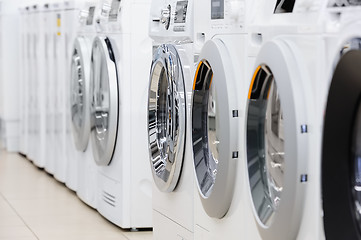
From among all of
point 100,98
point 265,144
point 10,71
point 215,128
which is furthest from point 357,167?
point 10,71

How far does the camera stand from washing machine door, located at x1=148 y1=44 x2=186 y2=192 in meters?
3.35

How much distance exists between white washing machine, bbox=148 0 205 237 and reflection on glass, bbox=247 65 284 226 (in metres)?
0.68

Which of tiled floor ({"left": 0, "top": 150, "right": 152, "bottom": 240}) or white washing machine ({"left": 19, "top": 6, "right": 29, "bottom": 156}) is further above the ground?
white washing machine ({"left": 19, "top": 6, "right": 29, "bottom": 156})

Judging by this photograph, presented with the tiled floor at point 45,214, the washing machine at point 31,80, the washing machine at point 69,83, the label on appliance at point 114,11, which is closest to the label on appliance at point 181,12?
the label on appliance at point 114,11

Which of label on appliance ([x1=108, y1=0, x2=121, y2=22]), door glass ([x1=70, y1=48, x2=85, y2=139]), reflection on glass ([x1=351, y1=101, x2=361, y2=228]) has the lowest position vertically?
reflection on glass ([x1=351, y1=101, x2=361, y2=228])

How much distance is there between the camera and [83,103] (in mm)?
4750

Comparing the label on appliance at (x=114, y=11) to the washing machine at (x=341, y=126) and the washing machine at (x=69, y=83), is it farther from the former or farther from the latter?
the washing machine at (x=341, y=126)

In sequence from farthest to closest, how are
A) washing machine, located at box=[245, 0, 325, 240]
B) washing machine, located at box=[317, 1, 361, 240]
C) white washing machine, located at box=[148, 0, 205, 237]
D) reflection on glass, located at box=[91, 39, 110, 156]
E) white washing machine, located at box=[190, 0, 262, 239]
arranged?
reflection on glass, located at box=[91, 39, 110, 156]
white washing machine, located at box=[148, 0, 205, 237]
white washing machine, located at box=[190, 0, 262, 239]
washing machine, located at box=[245, 0, 325, 240]
washing machine, located at box=[317, 1, 361, 240]

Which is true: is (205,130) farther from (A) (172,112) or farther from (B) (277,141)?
(B) (277,141)

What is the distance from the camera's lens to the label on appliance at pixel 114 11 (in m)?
4.29

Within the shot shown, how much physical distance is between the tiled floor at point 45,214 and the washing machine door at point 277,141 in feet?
5.39

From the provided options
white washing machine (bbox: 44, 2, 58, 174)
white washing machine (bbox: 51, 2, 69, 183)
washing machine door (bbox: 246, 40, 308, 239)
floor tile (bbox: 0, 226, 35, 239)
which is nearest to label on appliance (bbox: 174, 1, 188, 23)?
washing machine door (bbox: 246, 40, 308, 239)

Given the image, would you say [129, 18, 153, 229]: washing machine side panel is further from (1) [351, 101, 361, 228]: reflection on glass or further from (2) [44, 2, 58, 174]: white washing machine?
(1) [351, 101, 361, 228]: reflection on glass

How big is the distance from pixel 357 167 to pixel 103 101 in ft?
8.47
